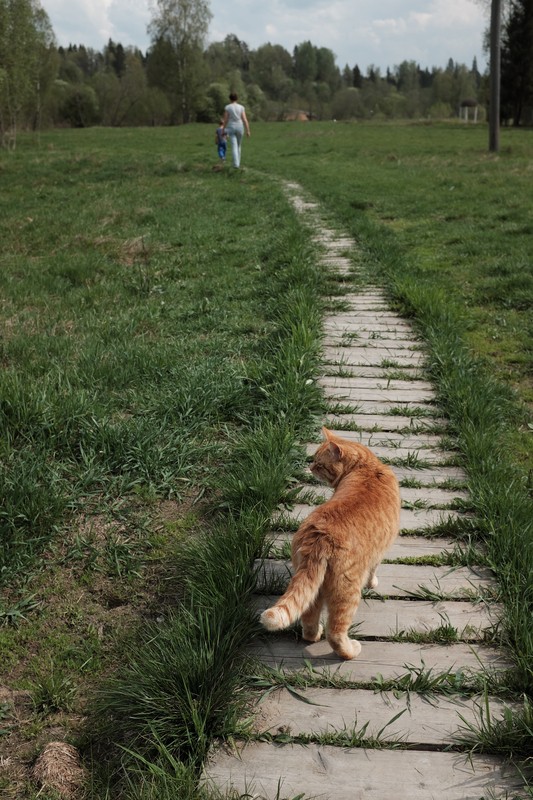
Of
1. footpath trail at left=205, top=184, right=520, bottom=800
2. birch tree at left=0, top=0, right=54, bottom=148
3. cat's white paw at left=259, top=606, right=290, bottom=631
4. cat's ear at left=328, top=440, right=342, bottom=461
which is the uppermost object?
birch tree at left=0, top=0, right=54, bottom=148

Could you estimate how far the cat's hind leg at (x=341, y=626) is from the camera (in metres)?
2.34

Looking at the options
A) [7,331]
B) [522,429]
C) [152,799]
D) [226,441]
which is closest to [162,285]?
[7,331]

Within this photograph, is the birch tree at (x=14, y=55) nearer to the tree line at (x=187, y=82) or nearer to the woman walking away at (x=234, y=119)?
the tree line at (x=187, y=82)

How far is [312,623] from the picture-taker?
2457 millimetres

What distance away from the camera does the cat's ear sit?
9.96 feet

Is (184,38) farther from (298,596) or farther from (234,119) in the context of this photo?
(298,596)

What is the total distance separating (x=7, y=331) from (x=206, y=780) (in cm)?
499

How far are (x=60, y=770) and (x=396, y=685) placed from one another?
121 cm

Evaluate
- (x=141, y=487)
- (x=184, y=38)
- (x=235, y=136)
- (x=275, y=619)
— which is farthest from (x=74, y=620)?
(x=184, y=38)

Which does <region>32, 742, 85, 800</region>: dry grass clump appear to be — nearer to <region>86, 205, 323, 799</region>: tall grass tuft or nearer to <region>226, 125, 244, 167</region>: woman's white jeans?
<region>86, 205, 323, 799</region>: tall grass tuft

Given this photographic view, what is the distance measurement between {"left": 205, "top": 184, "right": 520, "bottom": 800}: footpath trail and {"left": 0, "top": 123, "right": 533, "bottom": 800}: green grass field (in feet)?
0.43

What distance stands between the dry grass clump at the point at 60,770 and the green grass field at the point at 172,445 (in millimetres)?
58

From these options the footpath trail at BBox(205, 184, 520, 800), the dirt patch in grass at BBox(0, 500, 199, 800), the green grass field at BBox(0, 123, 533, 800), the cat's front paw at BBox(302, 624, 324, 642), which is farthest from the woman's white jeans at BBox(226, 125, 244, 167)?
the cat's front paw at BBox(302, 624, 324, 642)

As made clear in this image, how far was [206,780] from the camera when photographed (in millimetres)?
1920
